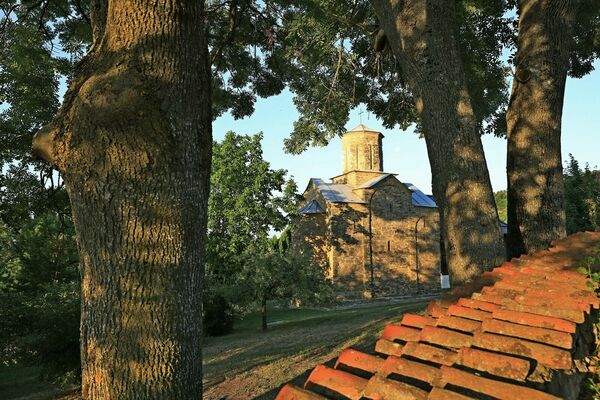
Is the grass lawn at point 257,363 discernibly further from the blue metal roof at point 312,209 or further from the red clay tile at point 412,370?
the blue metal roof at point 312,209

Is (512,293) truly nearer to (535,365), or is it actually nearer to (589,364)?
(589,364)

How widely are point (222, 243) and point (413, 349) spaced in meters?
29.4

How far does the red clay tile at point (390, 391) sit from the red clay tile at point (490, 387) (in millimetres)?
148

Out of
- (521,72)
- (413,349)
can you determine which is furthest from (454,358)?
(521,72)

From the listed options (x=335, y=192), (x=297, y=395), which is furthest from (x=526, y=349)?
(x=335, y=192)

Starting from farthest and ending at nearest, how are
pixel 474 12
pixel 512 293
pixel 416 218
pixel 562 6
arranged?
pixel 416 218 → pixel 474 12 → pixel 562 6 → pixel 512 293

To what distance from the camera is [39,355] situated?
10.4 meters

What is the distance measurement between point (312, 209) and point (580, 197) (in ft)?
58.1

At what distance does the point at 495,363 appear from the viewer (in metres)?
1.65

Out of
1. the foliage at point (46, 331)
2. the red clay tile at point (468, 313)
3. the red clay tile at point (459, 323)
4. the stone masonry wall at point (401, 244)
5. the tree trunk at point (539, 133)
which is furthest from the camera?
the stone masonry wall at point (401, 244)

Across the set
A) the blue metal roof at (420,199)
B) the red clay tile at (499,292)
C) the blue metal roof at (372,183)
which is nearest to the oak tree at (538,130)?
the red clay tile at (499,292)

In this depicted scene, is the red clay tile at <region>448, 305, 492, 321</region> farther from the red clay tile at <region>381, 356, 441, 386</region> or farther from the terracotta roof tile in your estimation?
the red clay tile at <region>381, 356, 441, 386</region>

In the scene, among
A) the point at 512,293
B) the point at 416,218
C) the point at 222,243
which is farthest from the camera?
the point at 416,218

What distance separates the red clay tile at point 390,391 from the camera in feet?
4.76
